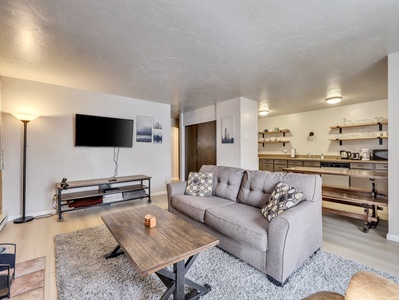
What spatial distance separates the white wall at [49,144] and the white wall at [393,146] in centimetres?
445

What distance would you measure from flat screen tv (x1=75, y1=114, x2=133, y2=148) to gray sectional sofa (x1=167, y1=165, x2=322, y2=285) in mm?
1974

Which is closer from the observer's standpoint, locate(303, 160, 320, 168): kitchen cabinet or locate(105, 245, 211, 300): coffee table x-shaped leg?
locate(105, 245, 211, 300): coffee table x-shaped leg

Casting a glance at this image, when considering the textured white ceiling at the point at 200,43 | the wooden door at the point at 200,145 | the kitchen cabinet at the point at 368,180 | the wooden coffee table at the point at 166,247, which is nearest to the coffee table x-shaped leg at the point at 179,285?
the wooden coffee table at the point at 166,247

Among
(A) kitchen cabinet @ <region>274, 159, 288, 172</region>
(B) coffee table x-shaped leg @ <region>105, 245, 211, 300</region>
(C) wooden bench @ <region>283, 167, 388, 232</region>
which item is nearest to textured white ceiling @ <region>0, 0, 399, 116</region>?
(C) wooden bench @ <region>283, 167, 388, 232</region>

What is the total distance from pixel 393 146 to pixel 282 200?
1783 millimetres

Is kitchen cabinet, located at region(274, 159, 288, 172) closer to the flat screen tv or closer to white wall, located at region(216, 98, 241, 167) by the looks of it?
white wall, located at region(216, 98, 241, 167)

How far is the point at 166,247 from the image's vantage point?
4.49ft

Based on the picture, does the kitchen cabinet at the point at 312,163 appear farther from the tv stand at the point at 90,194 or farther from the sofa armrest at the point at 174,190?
the tv stand at the point at 90,194

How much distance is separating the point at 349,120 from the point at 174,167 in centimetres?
554

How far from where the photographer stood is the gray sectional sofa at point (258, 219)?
5.24 ft

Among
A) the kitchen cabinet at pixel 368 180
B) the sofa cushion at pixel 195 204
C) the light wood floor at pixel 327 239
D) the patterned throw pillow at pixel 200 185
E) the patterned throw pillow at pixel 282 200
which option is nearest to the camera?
the patterned throw pillow at pixel 282 200

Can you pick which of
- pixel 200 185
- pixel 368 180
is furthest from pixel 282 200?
pixel 368 180

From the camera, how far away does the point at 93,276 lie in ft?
5.68

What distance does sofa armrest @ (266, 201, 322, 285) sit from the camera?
1.56 m
